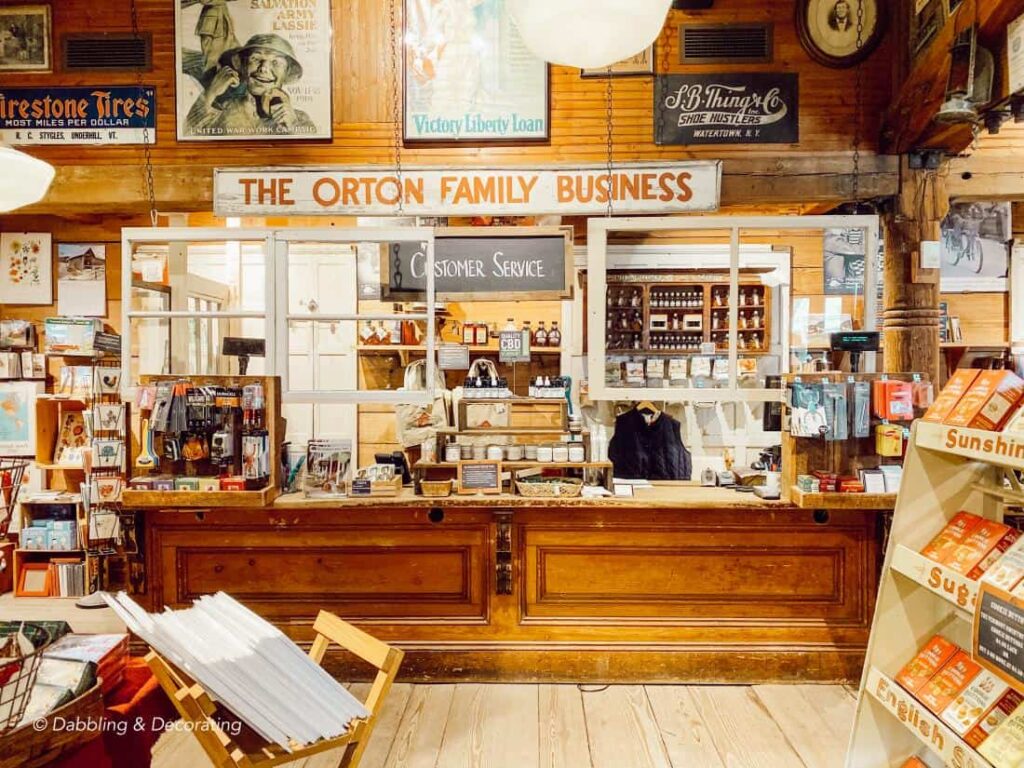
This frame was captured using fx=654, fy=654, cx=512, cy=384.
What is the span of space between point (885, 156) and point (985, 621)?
3.01 meters

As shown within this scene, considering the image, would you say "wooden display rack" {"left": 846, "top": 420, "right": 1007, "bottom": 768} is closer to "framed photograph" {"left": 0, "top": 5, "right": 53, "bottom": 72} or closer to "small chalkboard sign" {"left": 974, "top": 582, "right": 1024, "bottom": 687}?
"small chalkboard sign" {"left": 974, "top": 582, "right": 1024, "bottom": 687}

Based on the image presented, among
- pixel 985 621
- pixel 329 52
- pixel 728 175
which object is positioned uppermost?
pixel 329 52

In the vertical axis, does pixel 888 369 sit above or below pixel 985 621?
above

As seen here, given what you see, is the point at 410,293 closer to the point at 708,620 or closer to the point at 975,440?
the point at 708,620

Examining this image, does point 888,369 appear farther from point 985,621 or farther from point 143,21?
point 143,21

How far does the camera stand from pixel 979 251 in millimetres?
5406

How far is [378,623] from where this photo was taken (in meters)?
3.52

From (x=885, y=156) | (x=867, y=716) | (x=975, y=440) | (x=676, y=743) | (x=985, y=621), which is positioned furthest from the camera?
(x=885, y=156)

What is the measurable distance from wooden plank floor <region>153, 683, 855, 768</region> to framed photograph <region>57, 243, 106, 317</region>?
12.7 ft

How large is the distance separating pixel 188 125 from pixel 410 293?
1.65 m

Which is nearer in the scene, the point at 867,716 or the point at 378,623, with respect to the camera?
the point at 867,716

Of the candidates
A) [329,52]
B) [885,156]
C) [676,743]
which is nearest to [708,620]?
[676,743]

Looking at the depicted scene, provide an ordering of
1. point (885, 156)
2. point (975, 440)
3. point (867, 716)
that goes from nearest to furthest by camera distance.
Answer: point (975, 440)
point (867, 716)
point (885, 156)

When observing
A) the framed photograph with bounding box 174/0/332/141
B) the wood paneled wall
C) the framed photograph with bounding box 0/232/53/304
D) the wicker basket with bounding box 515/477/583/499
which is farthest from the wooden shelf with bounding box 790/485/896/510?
the framed photograph with bounding box 0/232/53/304
